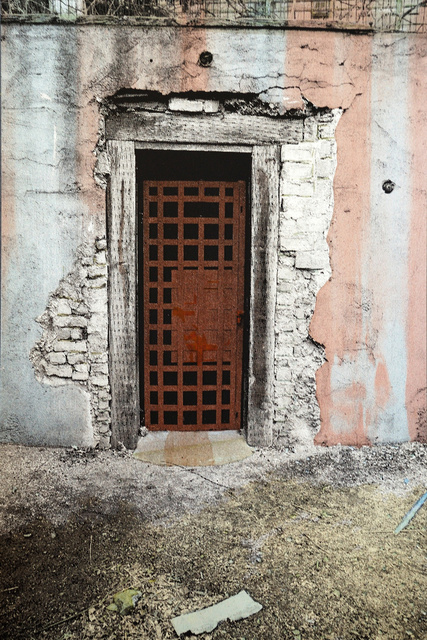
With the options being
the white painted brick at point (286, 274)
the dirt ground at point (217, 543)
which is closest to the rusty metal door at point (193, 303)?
the white painted brick at point (286, 274)

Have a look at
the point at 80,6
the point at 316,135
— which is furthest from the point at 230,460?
the point at 80,6

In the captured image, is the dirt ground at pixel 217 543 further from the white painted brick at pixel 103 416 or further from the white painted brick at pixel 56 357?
the white painted brick at pixel 56 357

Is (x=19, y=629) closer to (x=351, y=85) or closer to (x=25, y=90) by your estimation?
(x=25, y=90)

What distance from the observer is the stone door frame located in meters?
3.69

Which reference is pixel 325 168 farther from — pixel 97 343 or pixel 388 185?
pixel 97 343

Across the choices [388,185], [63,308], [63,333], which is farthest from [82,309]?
[388,185]

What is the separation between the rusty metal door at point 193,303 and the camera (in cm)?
396

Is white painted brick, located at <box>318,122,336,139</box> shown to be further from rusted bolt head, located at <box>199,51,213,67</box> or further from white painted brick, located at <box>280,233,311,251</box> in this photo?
rusted bolt head, located at <box>199,51,213,67</box>

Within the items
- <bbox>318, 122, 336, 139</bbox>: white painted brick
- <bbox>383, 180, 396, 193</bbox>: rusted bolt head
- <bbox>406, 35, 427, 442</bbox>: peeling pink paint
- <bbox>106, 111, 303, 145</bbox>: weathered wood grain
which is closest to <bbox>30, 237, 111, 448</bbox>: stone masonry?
<bbox>106, 111, 303, 145</bbox>: weathered wood grain

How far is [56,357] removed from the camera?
3859 mm

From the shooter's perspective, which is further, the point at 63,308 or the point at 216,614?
the point at 63,308

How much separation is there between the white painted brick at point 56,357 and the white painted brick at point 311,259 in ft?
6.82

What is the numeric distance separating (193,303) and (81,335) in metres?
0.98

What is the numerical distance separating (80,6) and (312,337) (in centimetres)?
317
